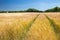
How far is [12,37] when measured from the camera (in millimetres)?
4262

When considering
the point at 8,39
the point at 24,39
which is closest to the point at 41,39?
the point at 24,39

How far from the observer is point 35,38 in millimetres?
4504

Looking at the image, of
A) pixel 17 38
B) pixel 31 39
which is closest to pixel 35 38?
pixel 31 39

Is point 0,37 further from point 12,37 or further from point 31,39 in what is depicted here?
point 31,39

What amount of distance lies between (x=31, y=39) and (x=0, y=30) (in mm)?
775

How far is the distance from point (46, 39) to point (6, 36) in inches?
37.3

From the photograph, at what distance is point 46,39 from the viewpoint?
4.46m

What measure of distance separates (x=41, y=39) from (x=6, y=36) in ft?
2.69

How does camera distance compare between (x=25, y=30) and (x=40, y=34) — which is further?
(x=25, y=30)

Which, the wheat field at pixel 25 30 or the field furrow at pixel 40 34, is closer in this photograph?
the wheat field at pixel 25 30

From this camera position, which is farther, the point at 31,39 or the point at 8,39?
the point at 31,39

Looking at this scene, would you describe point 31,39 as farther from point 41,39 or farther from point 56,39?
point 56,39

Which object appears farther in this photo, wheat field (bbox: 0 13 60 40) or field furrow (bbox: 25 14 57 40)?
field furrow (bbox: 25 14 57 40)

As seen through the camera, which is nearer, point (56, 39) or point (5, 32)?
point (5, 32)
